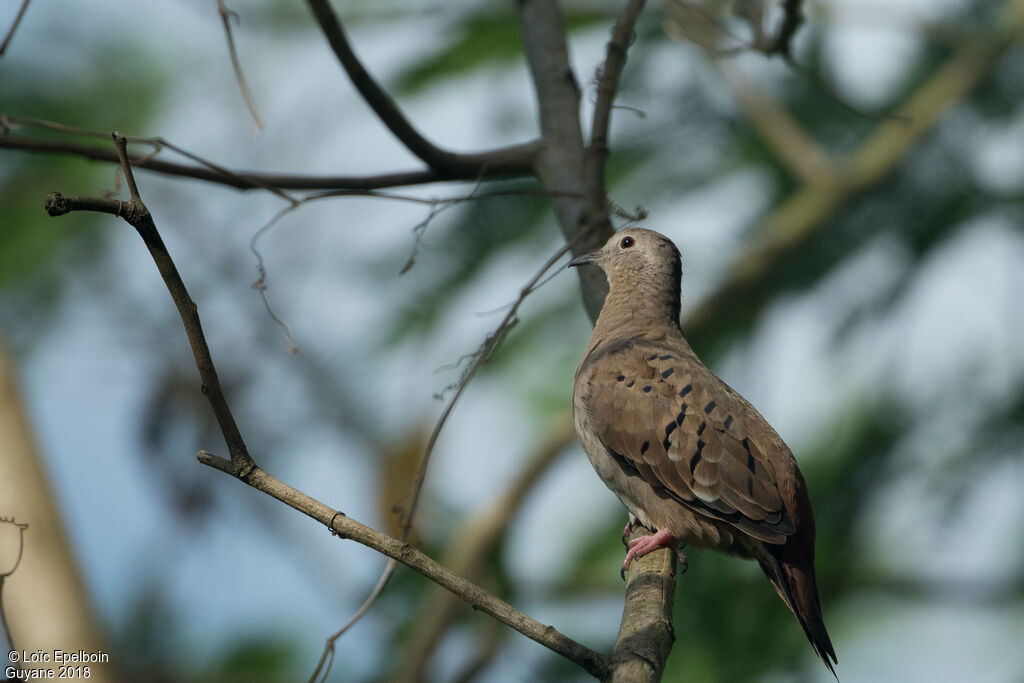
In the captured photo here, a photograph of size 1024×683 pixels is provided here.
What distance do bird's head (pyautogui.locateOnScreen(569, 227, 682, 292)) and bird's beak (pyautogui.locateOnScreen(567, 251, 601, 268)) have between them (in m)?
0.16

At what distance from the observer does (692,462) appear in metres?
3.37

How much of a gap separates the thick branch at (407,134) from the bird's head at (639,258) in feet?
2.18

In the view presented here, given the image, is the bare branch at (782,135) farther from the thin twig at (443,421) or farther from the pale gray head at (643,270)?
the thin twig at (443,421)

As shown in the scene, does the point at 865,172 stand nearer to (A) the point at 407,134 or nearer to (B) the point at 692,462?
(B) the point at 692,462

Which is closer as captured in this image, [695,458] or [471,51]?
[695,458]

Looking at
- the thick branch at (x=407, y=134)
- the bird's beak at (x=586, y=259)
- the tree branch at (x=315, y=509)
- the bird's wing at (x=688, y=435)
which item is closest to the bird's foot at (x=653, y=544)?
the bird's wing at (x=688, y=435)

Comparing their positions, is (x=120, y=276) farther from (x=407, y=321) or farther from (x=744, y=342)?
(x=744, y=342)

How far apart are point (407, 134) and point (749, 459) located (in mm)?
1697

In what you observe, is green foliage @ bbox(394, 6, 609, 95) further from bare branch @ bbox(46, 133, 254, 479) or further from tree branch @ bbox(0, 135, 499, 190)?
bare branch @ bbox(46, 133, 254, 479)

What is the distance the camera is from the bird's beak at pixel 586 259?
147 inches

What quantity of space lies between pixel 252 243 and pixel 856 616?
3.22 meters

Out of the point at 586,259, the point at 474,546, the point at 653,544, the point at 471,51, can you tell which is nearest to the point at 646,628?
the point at 653,544

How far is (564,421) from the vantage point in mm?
4773

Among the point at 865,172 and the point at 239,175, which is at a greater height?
the point at 865,172
